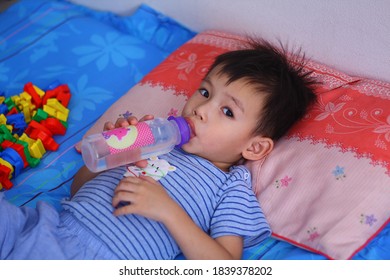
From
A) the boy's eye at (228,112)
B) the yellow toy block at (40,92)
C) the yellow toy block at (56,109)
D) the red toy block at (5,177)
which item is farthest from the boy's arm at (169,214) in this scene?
the yellow toy block at (40,92)

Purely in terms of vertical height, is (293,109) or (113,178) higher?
(293,109)

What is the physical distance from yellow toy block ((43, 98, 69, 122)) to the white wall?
24.2 inches

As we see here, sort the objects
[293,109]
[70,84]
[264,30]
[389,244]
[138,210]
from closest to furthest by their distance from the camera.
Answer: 1. [138,210]
2. [389,244]
3. [293,109]
4. [264,30]
5. [70,84]

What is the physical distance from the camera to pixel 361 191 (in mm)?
1146

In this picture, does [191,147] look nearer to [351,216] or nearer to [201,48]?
[351,216]

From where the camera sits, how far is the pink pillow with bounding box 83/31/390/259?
1.12 meters

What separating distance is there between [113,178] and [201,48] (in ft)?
2.13

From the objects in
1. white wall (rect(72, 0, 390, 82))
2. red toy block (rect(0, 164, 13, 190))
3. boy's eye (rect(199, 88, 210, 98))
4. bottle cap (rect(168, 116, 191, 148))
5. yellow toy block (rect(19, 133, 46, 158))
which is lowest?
red toy block (rect(0, 164, 13, 190))

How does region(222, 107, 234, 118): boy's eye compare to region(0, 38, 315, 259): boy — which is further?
region(222, 107, 234, 118): boy's eye

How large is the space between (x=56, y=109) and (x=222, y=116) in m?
0.65

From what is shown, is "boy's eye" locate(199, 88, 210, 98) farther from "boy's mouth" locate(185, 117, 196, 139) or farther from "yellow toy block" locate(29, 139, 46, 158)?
"yellow toy block" locate(29, 139, 46, 158)

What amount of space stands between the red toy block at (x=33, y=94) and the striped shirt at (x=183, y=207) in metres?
0.52

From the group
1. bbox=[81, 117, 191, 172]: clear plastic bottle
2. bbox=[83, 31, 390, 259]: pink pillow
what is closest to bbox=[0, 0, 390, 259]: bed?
bbox=[83, 31, 390, 259]: pink pillow

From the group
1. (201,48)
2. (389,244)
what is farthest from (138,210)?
(201,48)
